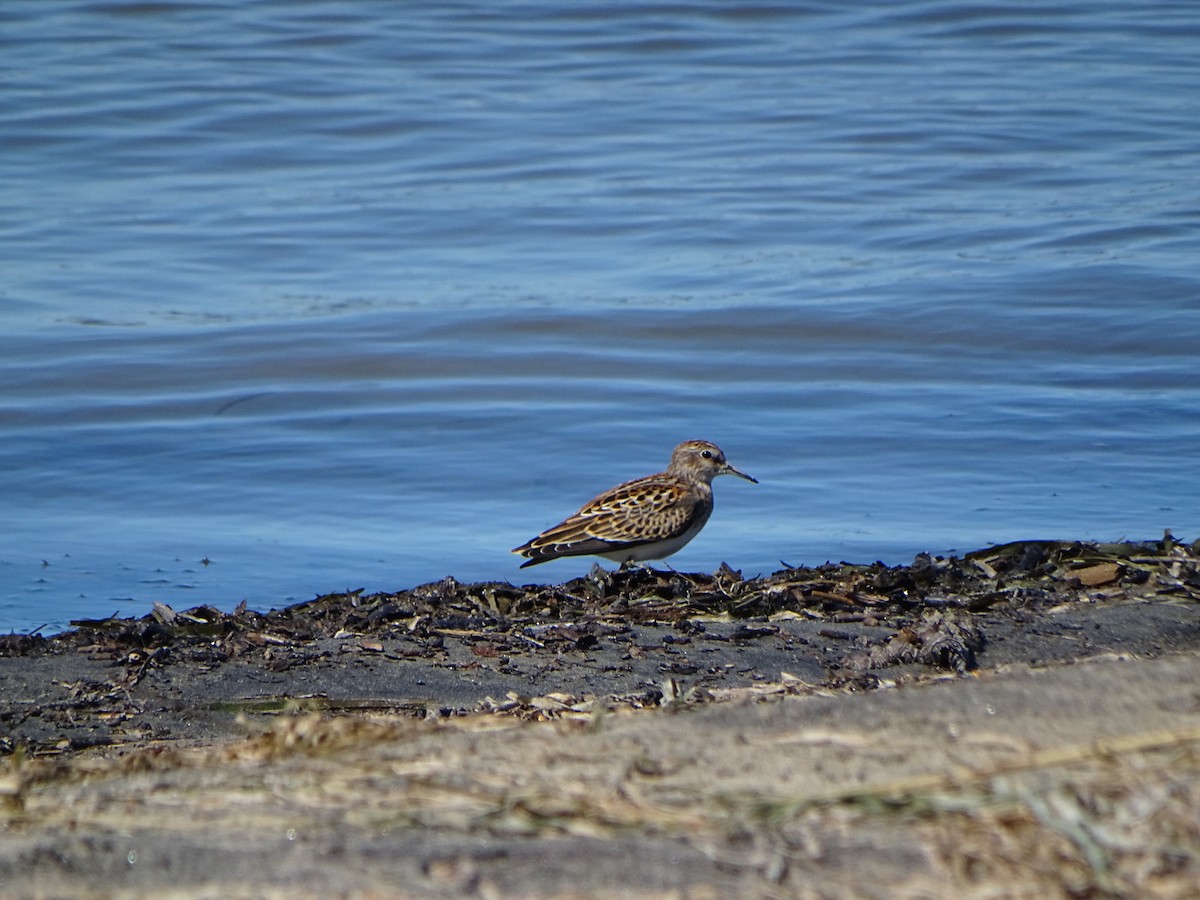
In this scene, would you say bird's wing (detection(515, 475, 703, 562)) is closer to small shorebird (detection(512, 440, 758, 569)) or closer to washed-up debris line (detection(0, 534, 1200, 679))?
small shorebird (detection(512, 440, 758, 569))

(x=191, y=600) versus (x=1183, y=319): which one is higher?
(x=1183, y=319)

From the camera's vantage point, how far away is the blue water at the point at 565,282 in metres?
9.88

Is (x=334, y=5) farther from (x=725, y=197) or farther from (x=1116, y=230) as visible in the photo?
(x=1116, y=230)

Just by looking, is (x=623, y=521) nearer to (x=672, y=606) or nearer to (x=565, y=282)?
(x=672, y=606)

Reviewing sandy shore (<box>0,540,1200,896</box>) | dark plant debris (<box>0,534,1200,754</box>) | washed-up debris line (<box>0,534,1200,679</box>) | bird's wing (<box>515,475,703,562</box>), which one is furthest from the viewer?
bird's wing (<box>515,475,703,562</box>)

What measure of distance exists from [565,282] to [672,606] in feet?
29.5

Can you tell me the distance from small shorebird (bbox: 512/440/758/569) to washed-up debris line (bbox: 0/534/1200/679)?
3.65ft

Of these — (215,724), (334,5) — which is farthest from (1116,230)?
(334,5)

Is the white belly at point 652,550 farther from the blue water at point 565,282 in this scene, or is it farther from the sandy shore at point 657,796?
the sandy shore at point 657,796

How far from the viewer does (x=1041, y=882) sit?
2562 mm

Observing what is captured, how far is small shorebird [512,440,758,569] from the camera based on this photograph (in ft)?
28.1

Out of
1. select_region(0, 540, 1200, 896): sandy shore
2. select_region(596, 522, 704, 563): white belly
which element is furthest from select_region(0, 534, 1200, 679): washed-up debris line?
select_region(596, 522, 704, 563): white belly

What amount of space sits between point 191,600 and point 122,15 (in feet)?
62.0

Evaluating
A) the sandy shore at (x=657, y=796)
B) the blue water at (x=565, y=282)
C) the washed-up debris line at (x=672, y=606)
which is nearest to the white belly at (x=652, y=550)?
the blue water at (x=565, y=282)
